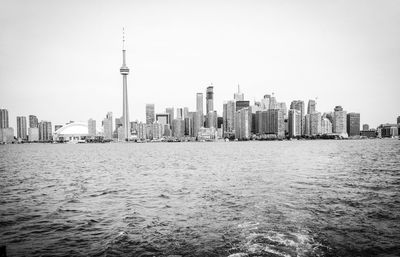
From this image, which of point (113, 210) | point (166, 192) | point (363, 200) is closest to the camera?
point (113, 210)

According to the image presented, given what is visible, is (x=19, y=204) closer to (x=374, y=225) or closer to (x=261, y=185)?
(x=261, y=185)

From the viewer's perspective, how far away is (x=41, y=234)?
20.1 metres

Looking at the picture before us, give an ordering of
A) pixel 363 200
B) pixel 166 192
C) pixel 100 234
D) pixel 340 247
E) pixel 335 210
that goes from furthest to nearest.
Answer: pixel 166 192 → pixel 363 200 → pixel 335 210 → pixel 100 234 → pixel 340 247

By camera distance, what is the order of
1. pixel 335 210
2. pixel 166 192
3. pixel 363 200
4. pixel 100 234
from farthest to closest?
pixel 166 192, pixel 363 200, pixel 335 210, pixel 100 234

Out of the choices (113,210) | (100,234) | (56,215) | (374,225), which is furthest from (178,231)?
(374,225)

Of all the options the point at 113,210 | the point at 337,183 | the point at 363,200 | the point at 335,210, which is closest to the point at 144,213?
the point at 113,210

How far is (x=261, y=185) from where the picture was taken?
38.3 m

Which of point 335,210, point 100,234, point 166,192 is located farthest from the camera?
point 166,192

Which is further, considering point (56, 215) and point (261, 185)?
point (261, 185)

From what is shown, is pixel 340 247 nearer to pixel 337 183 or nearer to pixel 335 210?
pixel 335 210

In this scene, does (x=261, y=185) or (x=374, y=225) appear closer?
(x=374, y=225)

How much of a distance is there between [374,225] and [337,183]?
20.6 m

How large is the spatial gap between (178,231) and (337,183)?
29194mm

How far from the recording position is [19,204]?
30.0 meters
